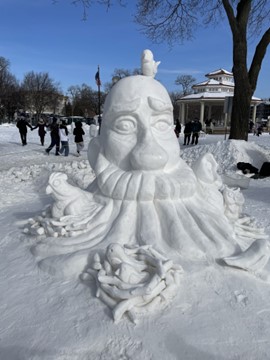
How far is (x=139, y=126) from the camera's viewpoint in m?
3.20

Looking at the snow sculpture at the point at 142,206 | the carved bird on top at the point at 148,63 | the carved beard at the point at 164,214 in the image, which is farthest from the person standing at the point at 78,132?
the carved beard at the point at 164,214

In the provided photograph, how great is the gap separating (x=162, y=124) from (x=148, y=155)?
458 millimetres

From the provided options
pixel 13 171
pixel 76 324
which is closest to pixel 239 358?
pixel 76 324

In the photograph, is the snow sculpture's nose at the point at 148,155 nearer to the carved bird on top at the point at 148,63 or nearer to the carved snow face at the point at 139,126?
the carved snow face at the point at 139,126

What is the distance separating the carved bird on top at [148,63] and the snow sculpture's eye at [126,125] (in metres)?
0.64

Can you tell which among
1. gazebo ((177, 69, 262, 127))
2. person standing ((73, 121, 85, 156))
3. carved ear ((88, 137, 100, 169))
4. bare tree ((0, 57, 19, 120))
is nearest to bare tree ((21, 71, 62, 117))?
bare tree ((0, 57, 19, 120))

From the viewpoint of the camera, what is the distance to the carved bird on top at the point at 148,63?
11.2 ft

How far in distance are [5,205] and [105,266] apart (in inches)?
153

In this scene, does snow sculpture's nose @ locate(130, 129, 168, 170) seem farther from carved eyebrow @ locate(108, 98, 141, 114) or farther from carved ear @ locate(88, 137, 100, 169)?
carved ear @ locate(88, 137, 100, 169)

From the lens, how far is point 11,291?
2.58 metres

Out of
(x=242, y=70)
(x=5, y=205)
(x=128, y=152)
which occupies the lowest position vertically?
(x=5, y=205)

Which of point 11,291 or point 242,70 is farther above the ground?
point 242,70

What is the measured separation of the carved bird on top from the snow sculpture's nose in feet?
2.43

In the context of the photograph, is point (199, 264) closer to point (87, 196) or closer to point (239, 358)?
point (239, 358)
